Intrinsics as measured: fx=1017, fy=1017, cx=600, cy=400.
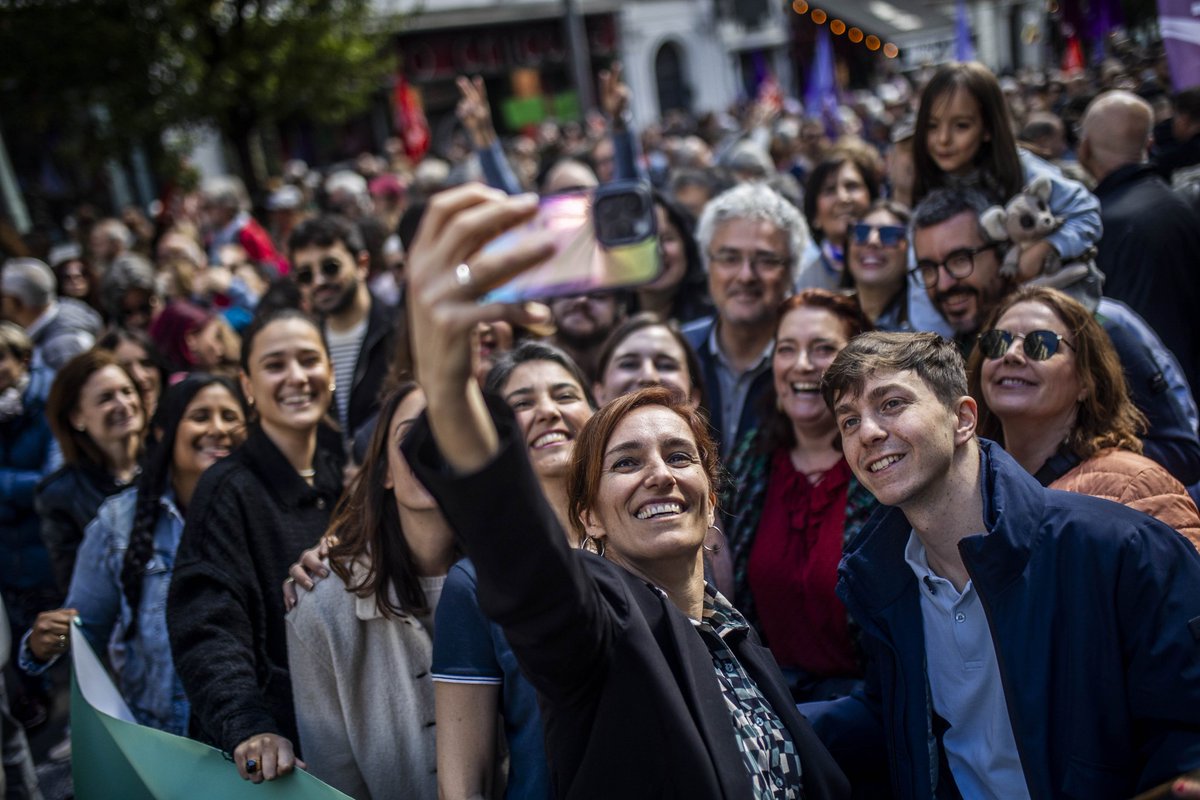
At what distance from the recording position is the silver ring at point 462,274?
52.0 inches

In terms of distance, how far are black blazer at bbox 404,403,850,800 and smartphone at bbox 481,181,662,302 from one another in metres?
0.22

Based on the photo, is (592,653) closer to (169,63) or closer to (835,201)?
(835,201)

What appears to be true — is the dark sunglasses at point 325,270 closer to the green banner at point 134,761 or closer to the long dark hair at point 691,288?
the long dark hair at point 691,288

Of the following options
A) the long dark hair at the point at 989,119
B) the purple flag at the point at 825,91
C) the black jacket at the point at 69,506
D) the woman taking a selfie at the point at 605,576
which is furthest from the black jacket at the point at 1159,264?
the purple flag at the point at 825,91

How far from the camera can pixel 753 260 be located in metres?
4.06

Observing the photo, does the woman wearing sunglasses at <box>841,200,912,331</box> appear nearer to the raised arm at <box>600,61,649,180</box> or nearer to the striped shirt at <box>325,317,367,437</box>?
the raised arm at <box>600,61,649,180</box>

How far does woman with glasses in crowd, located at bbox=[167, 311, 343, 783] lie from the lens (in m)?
2.58

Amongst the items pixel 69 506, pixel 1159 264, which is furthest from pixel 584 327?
pixel 1159 264

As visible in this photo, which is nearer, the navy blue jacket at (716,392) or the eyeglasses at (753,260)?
the navy blue jacket at (716,392)

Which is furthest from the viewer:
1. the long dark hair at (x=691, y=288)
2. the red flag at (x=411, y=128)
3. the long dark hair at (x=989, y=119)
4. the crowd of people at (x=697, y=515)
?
the red flag at (x=411, y=128)

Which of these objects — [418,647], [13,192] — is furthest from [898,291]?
[13,192]

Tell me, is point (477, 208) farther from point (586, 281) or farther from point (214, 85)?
point (214, 85)

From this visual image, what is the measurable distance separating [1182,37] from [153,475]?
546 centimetres

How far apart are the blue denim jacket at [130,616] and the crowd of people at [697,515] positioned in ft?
0.04
